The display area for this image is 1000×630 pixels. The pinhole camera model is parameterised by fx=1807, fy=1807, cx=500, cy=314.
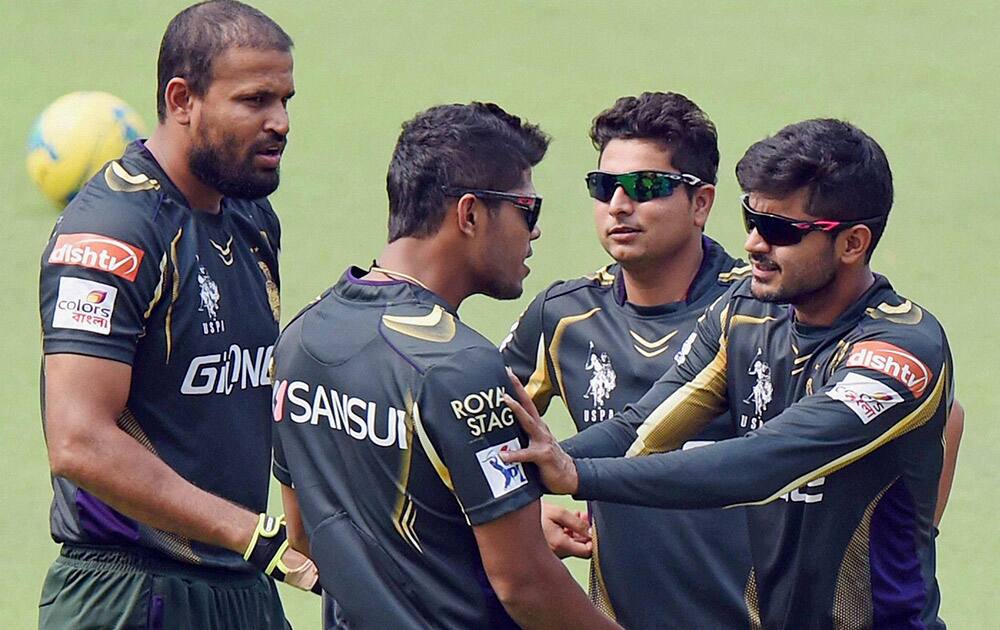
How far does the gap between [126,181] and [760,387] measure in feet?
5.80

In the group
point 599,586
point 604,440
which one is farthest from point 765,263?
point 599,586

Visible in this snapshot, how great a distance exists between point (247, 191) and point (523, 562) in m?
1.59

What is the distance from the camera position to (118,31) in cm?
1552

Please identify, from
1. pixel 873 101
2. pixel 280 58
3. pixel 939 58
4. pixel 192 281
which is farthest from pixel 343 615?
pixel 939 58

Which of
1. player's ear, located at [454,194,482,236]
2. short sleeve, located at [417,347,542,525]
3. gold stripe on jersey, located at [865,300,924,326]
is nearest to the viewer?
short sleeve, located at [417,347,542,525]

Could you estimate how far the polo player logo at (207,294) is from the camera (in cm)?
485

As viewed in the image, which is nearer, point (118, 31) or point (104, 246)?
point (104, 246)

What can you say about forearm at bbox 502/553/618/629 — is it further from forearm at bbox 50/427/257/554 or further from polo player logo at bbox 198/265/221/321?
polo player logo at bbox 198/265/221/321

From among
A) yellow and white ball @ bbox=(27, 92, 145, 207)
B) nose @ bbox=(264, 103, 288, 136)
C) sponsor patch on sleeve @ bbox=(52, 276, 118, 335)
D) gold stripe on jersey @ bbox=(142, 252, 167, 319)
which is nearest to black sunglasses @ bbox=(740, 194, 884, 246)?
nose @ bbox=(264, 103, 288, 136)

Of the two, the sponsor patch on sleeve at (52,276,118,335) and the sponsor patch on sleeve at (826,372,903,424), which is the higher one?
the sponsor patch on sleeve at (52,276,118,335)

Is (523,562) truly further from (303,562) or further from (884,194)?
(884,194)

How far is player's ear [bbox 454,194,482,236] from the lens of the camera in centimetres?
401

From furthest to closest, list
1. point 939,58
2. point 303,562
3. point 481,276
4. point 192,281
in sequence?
point 939,58, point 192,281, point 303,562, point 481,276

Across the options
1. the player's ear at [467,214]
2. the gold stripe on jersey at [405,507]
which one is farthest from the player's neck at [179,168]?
the gold stripe on jersey at [405,507]
